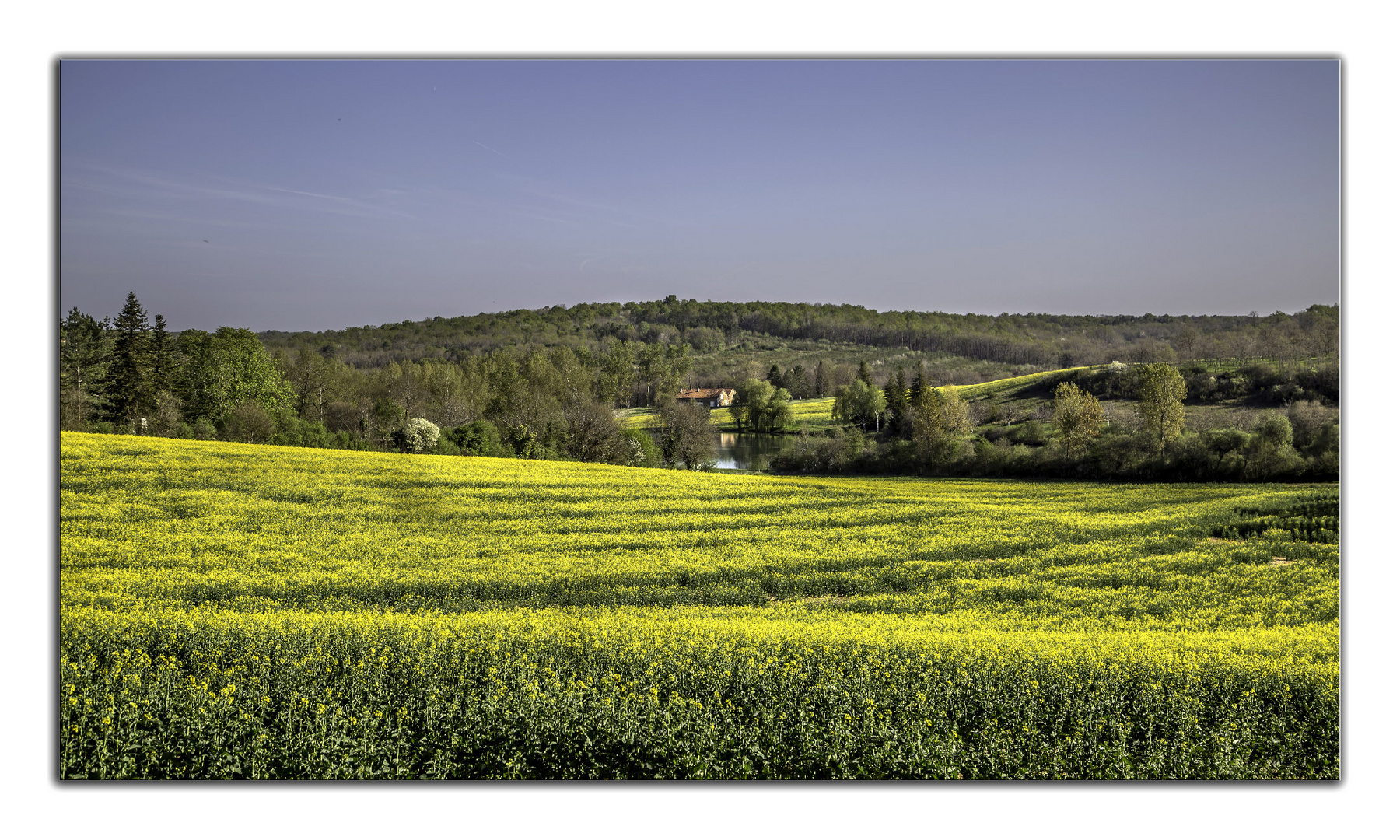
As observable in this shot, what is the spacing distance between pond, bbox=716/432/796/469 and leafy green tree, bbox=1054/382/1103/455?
5772 millimetres

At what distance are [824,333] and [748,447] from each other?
680cm

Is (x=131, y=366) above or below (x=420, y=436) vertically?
above

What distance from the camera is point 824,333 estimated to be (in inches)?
392

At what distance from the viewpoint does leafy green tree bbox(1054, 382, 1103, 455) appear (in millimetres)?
9664

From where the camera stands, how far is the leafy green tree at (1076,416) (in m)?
9.66

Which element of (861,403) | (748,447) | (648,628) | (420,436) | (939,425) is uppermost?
(861,403)

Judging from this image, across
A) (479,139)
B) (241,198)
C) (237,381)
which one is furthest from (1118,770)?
(237,381)

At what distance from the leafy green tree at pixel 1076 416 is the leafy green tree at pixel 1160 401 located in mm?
629

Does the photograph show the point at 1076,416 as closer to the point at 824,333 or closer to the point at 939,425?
the point at 824,333

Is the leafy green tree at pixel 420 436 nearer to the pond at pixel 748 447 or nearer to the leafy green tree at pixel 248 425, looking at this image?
the leafy green tree at pixel 248 425

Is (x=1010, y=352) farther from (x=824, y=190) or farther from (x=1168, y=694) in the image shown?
(x=1168, y=694)

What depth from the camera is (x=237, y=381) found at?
923cm

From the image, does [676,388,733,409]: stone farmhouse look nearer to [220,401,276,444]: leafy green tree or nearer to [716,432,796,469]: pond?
[716,432,796,469]: pond

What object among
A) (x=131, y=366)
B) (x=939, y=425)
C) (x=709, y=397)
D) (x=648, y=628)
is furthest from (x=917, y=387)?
(x=131, y=366)
